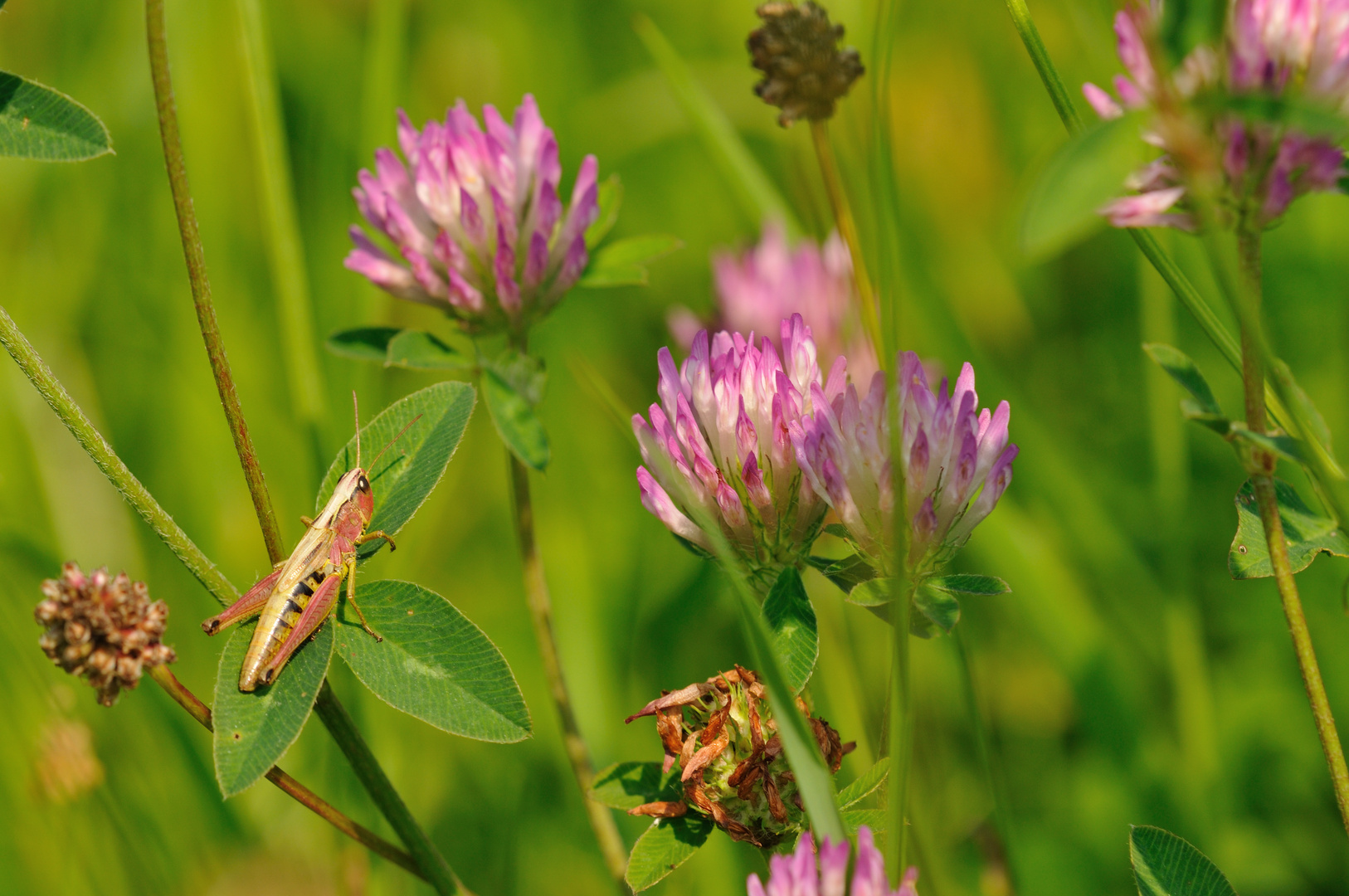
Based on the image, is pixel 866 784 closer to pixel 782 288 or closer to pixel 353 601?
pixel 353 601

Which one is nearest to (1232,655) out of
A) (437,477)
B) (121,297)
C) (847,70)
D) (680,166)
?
(847,70)

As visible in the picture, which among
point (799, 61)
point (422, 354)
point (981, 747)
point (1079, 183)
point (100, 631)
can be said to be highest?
point (799, 61)

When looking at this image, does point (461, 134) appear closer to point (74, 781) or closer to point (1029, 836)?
point (74, 781)

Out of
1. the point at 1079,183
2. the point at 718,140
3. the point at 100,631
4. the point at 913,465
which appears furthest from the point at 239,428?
the point at 718,140

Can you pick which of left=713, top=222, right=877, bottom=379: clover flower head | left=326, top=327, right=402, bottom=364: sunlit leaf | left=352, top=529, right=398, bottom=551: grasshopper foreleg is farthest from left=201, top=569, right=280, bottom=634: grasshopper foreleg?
left=713, top=222, right=877, bottom=379: clover flower head

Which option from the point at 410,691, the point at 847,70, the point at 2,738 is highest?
the point at 847,70

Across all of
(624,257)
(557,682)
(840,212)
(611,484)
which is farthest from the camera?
(611,484)

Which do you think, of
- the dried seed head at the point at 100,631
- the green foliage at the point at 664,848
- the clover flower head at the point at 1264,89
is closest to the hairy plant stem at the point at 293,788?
the dried seed head at the point at 100,631

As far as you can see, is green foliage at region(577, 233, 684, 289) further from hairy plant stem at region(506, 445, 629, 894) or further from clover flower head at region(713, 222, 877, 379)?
clover flower head at region(713, 222, 877, 379)
